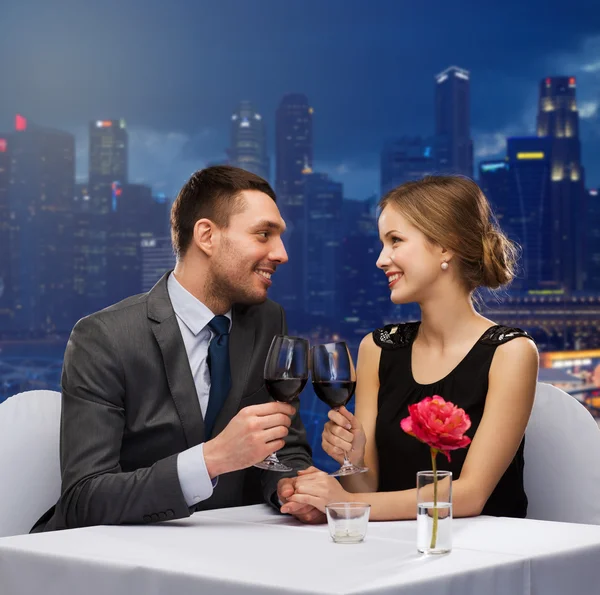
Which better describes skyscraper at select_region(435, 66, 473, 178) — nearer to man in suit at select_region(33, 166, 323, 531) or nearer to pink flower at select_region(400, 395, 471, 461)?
man in suit at select_region(33, 166, 323, 531)

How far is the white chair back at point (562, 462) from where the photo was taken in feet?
7.32

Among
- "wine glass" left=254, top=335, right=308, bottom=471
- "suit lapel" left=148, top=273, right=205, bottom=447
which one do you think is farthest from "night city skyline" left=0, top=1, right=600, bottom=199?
"wine glass" left=254, top=335, right=308, bottom=471

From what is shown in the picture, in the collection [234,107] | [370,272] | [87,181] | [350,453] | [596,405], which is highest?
[234,107]

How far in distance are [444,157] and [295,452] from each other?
47.3ft

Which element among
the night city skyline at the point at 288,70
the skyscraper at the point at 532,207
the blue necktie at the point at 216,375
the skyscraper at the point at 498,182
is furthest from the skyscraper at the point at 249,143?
the blue necktie at the point at 216,375

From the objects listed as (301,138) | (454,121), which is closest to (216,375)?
(301,138)

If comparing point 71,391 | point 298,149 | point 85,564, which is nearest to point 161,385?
point 71,391

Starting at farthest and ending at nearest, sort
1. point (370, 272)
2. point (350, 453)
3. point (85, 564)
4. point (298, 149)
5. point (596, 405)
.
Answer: point (370, 272)
point (298, 149)
point (596, 405)
point (350, 453)
point (85, 564)

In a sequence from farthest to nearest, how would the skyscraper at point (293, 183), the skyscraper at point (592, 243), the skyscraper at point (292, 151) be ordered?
the skyscraper at point (293, 183) < the skyscraper at point (292, 151) < the skyscraper at point (592, 243)

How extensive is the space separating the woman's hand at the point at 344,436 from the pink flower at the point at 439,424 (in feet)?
1.47

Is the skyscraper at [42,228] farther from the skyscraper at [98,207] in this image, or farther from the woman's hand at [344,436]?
the woman's hand at [344,436]

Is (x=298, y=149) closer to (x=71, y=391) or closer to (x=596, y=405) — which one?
(x=596, y=405)

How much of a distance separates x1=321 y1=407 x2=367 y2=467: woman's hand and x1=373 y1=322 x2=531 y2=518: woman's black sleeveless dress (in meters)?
0.41

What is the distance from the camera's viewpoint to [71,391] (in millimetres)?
1929
